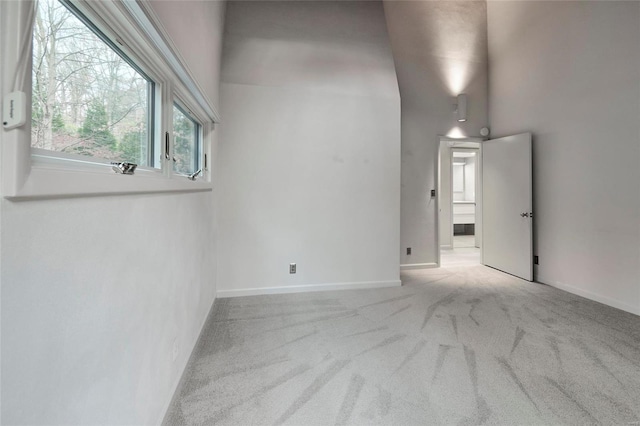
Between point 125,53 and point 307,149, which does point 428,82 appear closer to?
point 307,149

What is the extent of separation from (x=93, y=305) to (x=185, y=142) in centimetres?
169

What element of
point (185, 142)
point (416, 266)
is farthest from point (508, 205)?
point (185, 142)

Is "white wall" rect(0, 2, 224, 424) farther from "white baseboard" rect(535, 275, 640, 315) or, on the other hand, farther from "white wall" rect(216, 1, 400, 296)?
"white baseboard" rect(535, 275, 640, 315)

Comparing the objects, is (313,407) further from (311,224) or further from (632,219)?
(632,219)

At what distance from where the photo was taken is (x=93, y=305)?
829 millimetres

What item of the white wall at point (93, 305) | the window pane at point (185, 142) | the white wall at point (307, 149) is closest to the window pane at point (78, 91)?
the white wall at point (93, 305)

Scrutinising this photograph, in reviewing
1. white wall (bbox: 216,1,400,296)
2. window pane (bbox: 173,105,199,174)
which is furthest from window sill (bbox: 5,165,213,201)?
white wall (bbox: 216,1,400,296)

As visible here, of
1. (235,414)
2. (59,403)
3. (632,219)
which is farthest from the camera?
(632,219)

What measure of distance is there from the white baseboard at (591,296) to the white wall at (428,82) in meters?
1.39

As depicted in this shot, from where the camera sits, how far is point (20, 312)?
576 millimetres

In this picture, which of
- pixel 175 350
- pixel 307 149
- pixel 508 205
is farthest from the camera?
pixel 508 205

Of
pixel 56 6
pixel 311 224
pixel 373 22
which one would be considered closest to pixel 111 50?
pixel 56 6

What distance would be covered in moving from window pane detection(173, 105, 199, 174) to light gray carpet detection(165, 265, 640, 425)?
53.4 inches

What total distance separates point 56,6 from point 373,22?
3.56 m
